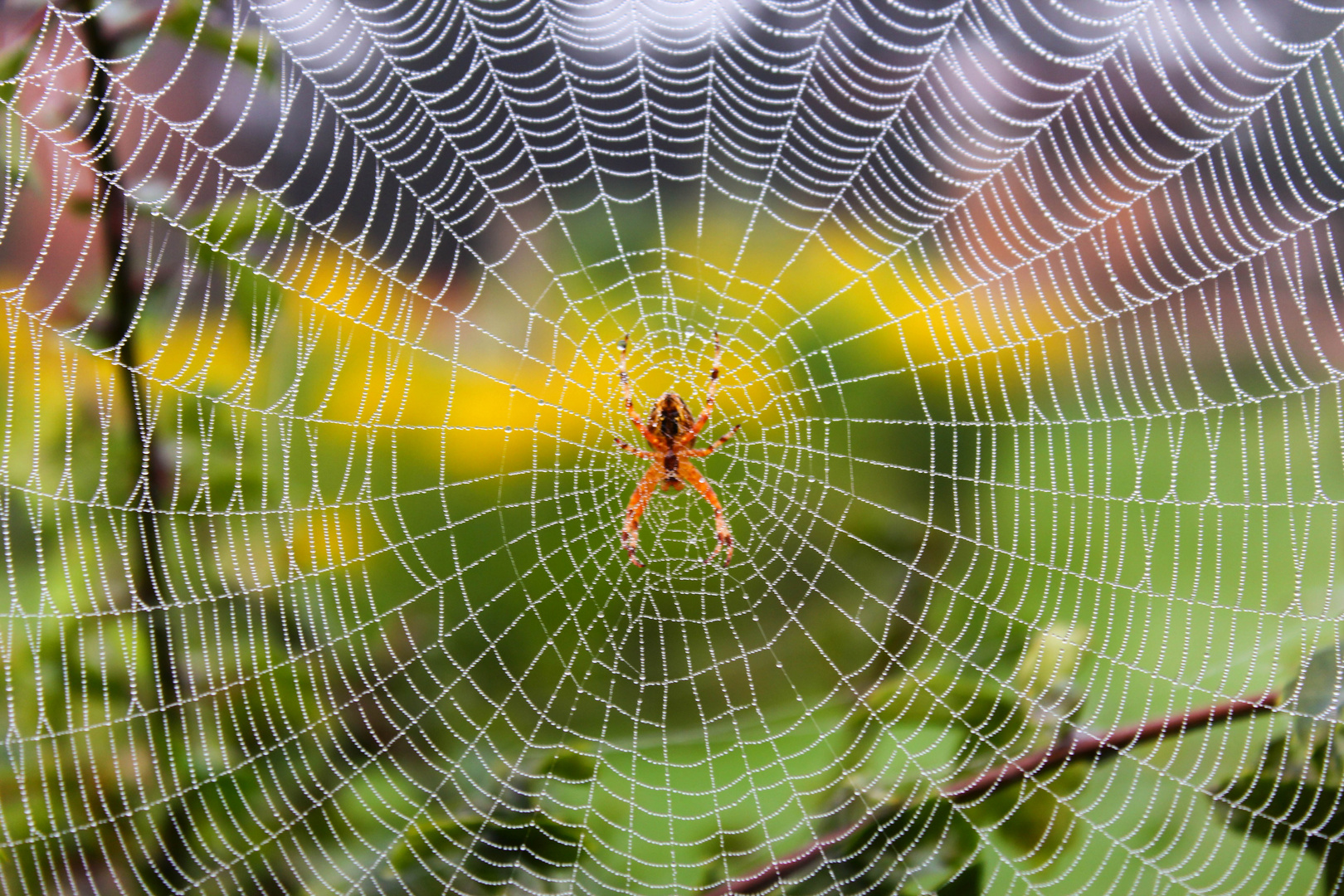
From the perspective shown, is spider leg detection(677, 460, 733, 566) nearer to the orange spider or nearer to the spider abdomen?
the orange spider

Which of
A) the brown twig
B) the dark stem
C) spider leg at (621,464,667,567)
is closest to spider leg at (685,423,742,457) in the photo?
spider leg at (621,464,667,567)

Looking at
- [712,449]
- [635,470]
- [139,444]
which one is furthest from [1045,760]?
[139,444]

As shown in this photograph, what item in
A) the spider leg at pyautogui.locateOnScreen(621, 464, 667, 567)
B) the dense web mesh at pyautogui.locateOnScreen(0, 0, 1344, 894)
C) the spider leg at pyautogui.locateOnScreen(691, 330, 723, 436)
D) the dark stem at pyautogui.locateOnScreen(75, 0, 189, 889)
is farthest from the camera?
the spider leg at pyautogui.locateOnScreen(621, 464, 667, 567)

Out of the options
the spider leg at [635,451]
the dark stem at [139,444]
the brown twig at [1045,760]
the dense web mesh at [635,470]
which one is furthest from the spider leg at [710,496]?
the dark stem at [139,444]

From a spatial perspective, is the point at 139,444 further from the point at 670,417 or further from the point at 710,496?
the point at 710,496

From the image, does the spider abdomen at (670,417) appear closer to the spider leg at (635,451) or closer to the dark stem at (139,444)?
the spider leg at (635,451)

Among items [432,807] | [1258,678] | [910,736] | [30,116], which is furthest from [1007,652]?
[30,116]
